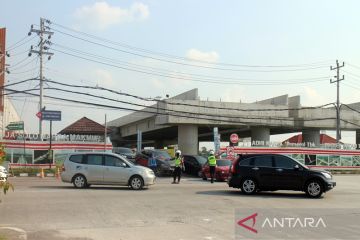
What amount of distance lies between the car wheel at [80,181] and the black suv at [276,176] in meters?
6.13

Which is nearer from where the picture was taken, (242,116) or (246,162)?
(246,162)

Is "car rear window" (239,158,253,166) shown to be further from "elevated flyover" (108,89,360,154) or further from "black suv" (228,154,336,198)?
"elevated flyover" (108,89,360,154)

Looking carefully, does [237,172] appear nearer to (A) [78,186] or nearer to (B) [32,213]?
(A) [78,186]

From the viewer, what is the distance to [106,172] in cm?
2009

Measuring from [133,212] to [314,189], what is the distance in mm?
7705

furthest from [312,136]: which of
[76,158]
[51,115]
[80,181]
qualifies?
[80,181]

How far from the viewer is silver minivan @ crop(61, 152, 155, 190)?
2003cm

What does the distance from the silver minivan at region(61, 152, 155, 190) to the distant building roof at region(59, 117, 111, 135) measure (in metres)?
35.6

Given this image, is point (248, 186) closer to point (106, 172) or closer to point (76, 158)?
point (106, 172)

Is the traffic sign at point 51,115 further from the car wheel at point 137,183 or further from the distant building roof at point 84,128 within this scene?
the car wheel at point 137,183

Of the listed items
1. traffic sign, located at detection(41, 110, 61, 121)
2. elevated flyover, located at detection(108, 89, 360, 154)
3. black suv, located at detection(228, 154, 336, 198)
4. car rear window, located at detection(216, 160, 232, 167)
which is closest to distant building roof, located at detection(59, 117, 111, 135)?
elevated flyover, located at detection(108, 89, 360, 154)

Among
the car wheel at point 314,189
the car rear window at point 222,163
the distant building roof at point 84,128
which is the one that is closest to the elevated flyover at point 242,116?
the distant building roof at point 84,128

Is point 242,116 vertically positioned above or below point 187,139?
above

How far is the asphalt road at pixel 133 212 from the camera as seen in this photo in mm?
10062
